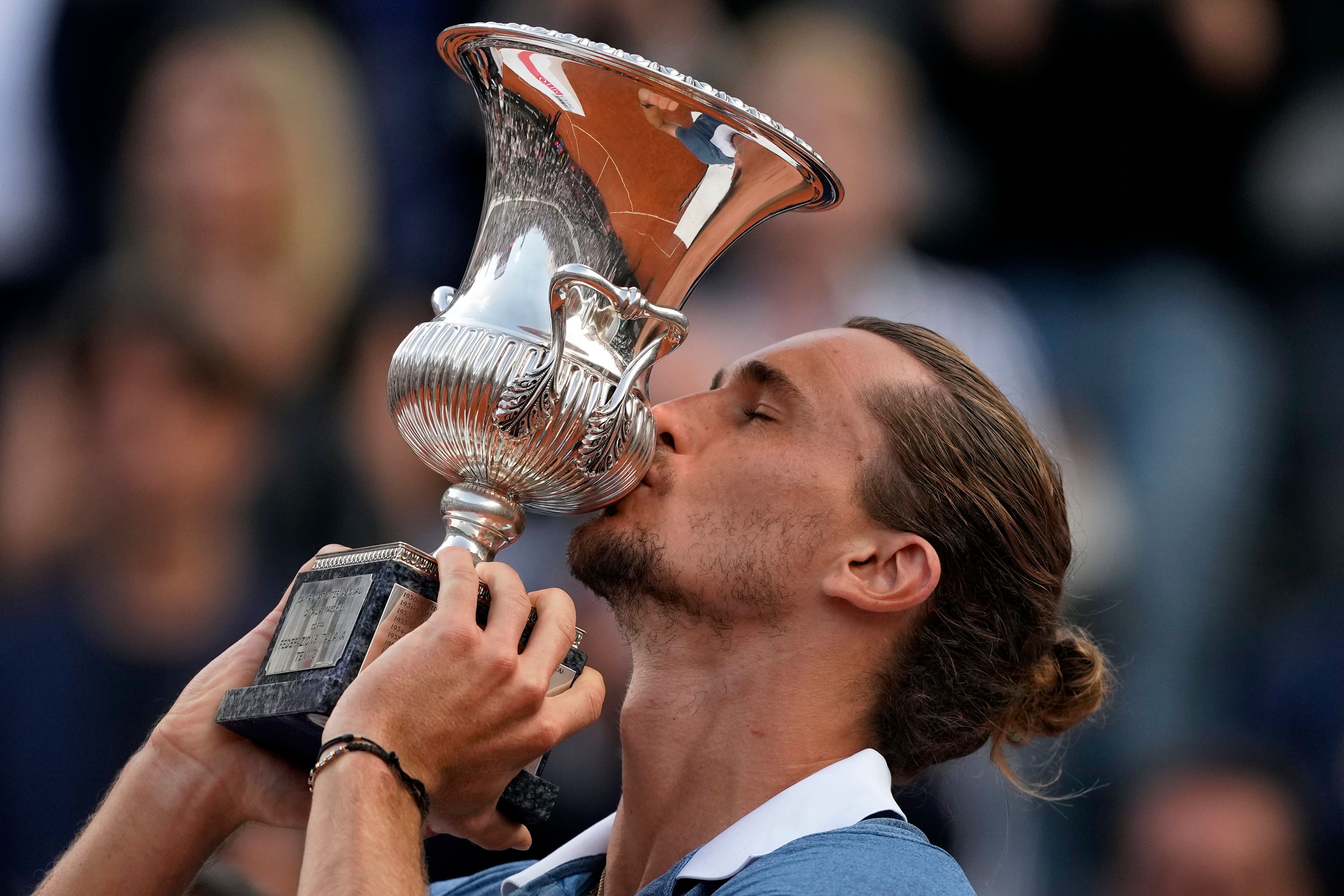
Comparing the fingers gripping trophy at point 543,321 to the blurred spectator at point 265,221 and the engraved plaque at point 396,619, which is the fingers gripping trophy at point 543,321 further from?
the blurred spectator at point 265,221

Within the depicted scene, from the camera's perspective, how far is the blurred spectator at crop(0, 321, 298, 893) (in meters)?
3.44

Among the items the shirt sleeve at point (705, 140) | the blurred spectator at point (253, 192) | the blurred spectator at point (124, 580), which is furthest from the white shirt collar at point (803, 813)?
the blurred spectator at point (253, 192)

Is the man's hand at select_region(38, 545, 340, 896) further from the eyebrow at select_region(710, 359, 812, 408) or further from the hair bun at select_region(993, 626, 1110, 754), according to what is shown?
the hair bun at select_region(993, 626, 1110, 754)

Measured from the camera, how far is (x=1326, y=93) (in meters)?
4.23

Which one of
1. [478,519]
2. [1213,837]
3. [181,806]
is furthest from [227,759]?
[1213,837]

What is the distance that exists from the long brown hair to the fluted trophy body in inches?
19.6

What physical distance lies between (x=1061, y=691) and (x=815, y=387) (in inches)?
31.8

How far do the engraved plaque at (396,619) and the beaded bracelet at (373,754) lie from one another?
12 cm

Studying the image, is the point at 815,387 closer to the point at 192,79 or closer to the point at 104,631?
the point at 104,631

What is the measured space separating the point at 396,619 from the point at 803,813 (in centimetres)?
72

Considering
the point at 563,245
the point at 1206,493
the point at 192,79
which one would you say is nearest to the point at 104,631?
the point at 192,79

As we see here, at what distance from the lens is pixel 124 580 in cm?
359

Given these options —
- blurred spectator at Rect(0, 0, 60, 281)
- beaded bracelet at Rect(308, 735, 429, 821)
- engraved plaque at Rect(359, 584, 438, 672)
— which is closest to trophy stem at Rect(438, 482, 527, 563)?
engraved plaque at Rect(359, 584, 438, 672)

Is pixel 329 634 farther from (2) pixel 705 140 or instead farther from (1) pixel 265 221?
(1) pixel 265 221
